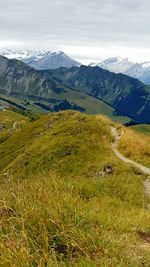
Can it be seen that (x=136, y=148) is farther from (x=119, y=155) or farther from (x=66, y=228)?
(x=66, y=228)

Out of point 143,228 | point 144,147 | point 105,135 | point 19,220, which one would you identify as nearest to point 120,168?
point 144,147

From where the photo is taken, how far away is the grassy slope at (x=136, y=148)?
42966 mm

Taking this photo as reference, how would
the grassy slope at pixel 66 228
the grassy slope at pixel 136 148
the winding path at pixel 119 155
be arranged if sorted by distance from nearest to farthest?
the grassy slope at pixel 66 228 → the winding path at pixel 119 155 → the grassy slope at pixel 136 148

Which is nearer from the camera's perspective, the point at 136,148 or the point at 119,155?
the point at 136,148

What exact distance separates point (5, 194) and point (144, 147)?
109 ft

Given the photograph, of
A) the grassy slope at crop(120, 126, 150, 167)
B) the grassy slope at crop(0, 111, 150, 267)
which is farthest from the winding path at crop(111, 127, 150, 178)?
the grassy slope at crop(0, 111, 150, 267)

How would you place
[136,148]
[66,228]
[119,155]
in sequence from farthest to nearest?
[119,155] → [136,148] → [66,228]

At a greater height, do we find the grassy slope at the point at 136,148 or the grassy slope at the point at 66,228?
the grassy slope at the point at 66,228

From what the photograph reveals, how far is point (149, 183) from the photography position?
31.4 m

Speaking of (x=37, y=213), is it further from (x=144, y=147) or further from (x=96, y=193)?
(x=144, y=147)

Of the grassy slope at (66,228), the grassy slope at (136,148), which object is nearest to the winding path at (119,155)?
the grassy slope at (136,148)

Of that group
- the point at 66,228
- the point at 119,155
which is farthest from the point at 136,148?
the point at 66,228

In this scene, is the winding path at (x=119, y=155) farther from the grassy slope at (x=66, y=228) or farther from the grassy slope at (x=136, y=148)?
the grassy slope at (x=66, y=228)

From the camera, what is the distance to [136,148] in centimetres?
4581
